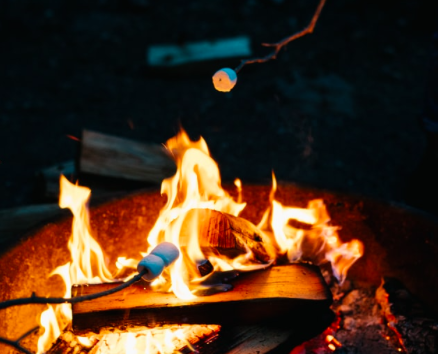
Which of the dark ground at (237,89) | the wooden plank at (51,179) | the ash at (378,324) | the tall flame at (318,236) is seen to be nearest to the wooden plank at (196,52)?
the dark ground at (237,89)

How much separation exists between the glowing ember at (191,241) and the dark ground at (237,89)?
3.05ft

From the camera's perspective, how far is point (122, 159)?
10.2 ft

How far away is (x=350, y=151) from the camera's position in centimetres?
442

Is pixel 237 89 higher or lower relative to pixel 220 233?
higher

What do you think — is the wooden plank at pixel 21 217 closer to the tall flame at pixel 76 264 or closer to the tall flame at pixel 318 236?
the tall flame at pixel 76 264

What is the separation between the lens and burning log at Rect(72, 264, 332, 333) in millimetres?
1973

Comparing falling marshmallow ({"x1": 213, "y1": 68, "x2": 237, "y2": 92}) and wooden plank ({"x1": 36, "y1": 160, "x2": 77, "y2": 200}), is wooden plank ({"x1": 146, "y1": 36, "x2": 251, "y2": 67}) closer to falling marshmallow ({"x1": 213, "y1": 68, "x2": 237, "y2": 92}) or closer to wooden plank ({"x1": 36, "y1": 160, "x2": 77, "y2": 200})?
wooden plank ({"x1": 36, "y1": 160, "x2": 77, "y2": 200})

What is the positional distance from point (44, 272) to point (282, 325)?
1.10 metres

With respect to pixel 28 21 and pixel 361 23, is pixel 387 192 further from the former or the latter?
pixel 28 21

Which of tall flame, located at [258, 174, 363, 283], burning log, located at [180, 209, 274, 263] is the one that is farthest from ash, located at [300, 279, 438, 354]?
burning log, located at [180, 209, 274, 263]

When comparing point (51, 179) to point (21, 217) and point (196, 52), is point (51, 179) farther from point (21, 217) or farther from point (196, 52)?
point (196, 52)

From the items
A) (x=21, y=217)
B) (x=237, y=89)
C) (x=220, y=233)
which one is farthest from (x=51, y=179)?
(x=237, y=89)

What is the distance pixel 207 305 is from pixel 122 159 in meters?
1.39

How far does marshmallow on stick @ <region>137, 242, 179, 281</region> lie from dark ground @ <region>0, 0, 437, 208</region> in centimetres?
180
